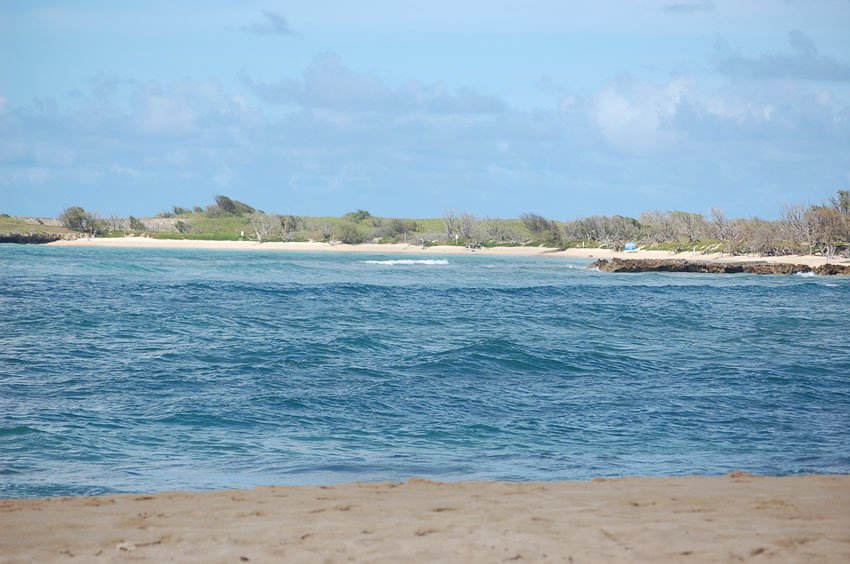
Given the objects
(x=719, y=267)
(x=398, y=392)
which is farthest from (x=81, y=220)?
(x=398, y=392)

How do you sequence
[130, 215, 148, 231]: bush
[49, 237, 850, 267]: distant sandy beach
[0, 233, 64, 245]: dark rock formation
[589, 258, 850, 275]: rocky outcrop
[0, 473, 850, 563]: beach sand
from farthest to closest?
[130, 215, 148, 231]: bush, [0, 233, 64, 245]: dark rock formation, [49, 237, 850, 267]: distant sandy beach, [589, 258, 850, 275]: rocky outcrop, [0, 473, 850, 563]: beach sand

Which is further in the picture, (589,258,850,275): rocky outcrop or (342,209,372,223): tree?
(342,209,372,223): tree

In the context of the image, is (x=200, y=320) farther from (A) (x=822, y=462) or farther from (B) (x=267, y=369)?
(A) (x=822, y=462)

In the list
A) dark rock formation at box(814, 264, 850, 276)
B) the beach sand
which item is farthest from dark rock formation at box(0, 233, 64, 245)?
the beach sand

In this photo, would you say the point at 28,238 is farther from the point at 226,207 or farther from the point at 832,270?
the point at 832,270

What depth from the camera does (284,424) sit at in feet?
38.5

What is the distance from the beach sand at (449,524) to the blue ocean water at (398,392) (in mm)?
1435

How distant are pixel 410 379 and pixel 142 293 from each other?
66.2 ft

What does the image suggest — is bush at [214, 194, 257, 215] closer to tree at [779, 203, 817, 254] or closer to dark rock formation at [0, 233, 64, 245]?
dark rock formation at [0, 233, 64, 245]

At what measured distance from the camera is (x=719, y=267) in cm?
6344

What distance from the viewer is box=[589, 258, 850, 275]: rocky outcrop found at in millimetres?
59594

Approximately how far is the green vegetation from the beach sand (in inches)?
2993

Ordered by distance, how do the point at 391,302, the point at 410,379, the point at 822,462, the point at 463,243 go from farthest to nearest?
the point at 463,243, the point at 391,302, the point at 410,379, the point at 822,462

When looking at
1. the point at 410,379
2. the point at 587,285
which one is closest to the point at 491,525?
the point at 410,379
